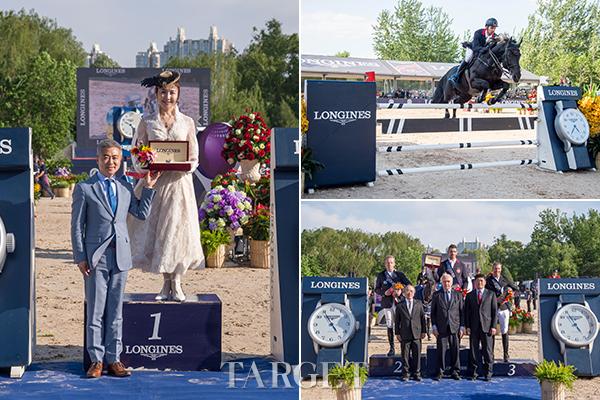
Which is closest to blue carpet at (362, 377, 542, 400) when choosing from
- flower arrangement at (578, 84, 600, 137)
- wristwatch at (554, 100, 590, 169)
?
wristwatch at (554, 100, 590, 169)

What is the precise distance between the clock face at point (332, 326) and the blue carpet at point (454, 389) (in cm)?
35

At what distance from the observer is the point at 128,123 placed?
1377 centimetres

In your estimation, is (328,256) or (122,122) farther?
(122,122)

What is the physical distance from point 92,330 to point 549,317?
117 inches

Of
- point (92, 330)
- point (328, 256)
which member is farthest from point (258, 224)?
point (92, 330)

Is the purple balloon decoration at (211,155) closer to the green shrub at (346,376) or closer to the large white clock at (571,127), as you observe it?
the large white clock at (571,127)

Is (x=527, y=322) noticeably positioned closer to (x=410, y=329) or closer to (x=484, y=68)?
(x=410, y=329)

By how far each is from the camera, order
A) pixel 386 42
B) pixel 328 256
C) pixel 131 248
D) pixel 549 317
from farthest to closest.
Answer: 1. pixel 386 42
2. pixel 328 256
3. pixel 549 317
4. pixel 131 248

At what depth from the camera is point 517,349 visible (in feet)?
24.2

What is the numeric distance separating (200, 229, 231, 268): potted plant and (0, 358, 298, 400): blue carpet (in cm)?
517

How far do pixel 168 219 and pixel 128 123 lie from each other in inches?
363

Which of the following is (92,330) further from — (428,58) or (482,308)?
(428,58)

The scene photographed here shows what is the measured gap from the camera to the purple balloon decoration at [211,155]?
10.6 metres

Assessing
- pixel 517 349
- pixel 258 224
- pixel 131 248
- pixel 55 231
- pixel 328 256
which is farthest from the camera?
pixel 55 231
